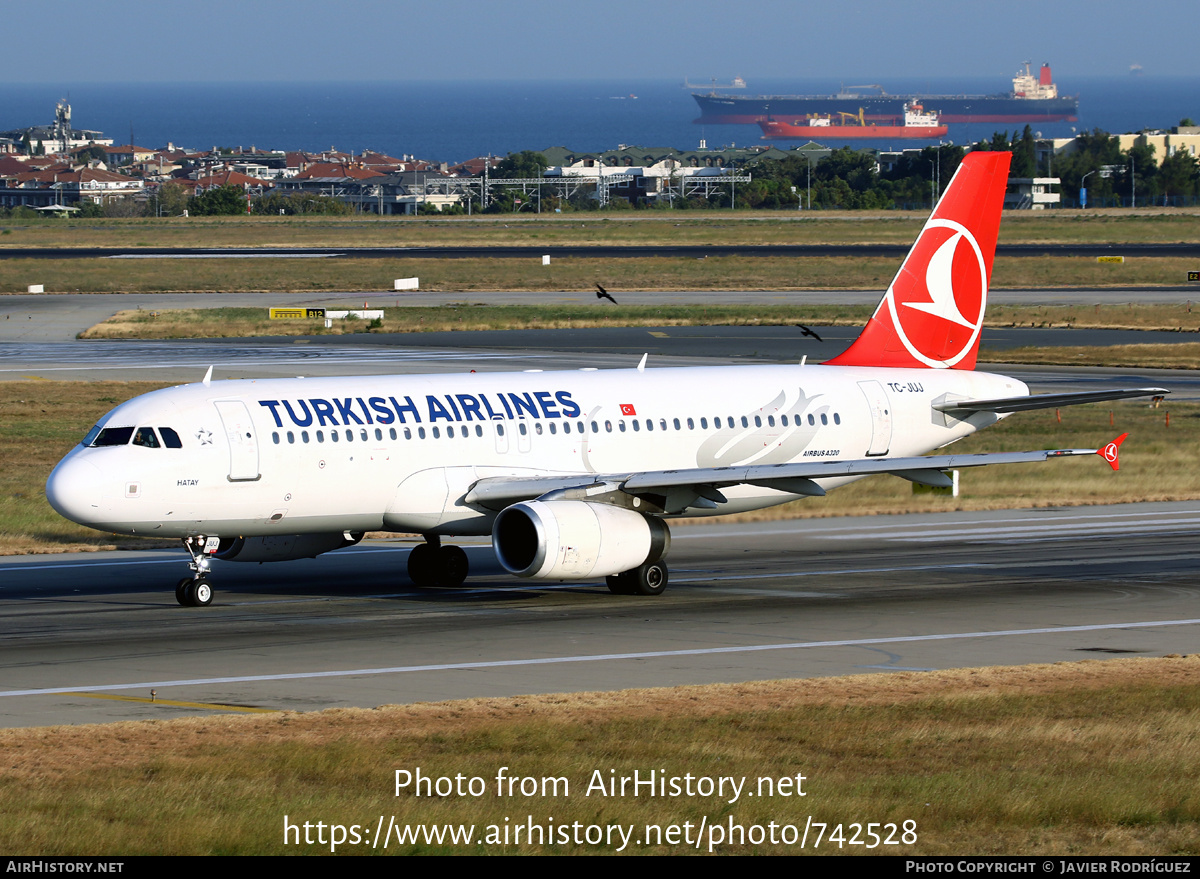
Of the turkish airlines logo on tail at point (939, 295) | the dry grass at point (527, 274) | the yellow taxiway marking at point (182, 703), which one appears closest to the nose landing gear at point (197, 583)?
the yellow taxiway marking at point (182, 703)

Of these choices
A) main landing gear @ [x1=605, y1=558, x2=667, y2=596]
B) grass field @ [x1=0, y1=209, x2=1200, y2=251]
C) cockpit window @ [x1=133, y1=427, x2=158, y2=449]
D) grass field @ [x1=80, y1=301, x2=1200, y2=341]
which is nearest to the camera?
cockpit window @ [x1=133, y1=427, x2=158, y2=449]

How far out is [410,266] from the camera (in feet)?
448

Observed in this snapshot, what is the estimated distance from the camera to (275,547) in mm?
33250

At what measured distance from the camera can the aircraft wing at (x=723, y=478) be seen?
31.8 metres

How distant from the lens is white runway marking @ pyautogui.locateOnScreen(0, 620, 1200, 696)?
81.4ft

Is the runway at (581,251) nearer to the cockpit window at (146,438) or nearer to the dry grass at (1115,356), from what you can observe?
the dry grass at (1115,356)

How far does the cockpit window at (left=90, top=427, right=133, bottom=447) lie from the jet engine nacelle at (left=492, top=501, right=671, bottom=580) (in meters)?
7.28

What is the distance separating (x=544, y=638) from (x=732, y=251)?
122508 mm

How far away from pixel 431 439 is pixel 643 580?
5.31 meters

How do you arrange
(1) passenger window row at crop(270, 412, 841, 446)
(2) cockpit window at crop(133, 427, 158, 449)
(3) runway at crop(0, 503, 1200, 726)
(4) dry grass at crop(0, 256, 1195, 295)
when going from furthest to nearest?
(4) dry grass at crop(0, 256, 1195, 295) → (1) passenger window row at crop(270, 412, 841, 446) → (2) cockpit window at crop(133, 427, 158, 449) → (3) runway at crop(0, 503, 1200, 726)

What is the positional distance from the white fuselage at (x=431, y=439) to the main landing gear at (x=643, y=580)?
2130 millimetres

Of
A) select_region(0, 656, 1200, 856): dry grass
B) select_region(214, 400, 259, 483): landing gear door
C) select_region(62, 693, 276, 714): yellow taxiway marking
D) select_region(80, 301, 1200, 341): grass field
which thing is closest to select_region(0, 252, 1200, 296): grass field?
select_region(80, 301, 1200, 341): grass field

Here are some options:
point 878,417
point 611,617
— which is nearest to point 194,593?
point 611,617

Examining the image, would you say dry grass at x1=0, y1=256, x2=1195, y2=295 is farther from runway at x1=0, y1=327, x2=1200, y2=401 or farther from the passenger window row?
the passenger window row
